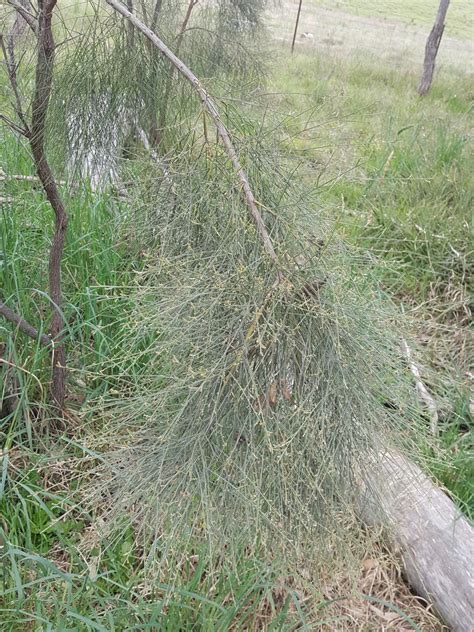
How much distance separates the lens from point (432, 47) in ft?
26.4

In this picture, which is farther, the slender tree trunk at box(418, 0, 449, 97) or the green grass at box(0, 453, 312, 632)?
the slender tree trunk at box(418, 0, 449, 97)

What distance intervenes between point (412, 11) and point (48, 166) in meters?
25.5

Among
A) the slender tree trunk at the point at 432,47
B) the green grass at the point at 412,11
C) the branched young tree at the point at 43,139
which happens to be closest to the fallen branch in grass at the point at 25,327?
the branched young tree at the point at 43,139

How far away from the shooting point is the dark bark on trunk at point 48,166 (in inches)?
61.7

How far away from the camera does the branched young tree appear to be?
1578 mm

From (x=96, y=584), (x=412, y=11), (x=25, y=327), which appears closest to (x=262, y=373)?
(x=96, y=584)

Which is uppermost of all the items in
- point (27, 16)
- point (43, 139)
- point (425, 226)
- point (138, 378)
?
point (27, 16)

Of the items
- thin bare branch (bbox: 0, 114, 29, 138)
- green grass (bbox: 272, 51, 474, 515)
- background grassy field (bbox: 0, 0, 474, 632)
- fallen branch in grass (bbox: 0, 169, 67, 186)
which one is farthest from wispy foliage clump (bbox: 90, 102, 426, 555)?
fallen branch in grass (bbox: 0, 169, 67, 186)

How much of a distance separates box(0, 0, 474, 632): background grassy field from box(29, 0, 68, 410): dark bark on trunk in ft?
0.33

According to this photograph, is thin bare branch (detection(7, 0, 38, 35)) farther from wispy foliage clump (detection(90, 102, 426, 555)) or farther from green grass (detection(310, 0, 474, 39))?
green grass (detection(310, 0, 474, 39))

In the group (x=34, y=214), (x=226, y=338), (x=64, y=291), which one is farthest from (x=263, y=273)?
(x=34, y=214)

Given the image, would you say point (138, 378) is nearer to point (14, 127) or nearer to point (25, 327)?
point (25, 327)

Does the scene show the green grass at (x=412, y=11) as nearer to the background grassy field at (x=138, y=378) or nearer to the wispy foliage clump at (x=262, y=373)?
the background grassy field at (x=138, y=378)

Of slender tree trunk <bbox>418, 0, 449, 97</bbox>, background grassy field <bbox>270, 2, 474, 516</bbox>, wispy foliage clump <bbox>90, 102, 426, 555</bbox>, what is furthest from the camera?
slender tree trunk <bbox>418, 0, 449, 97</bbox>
